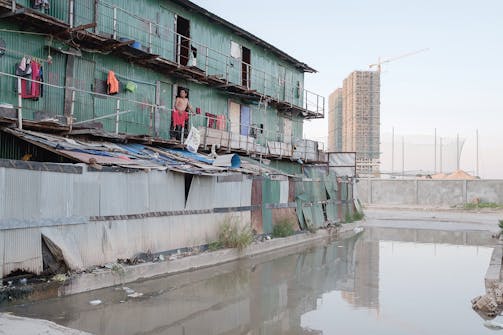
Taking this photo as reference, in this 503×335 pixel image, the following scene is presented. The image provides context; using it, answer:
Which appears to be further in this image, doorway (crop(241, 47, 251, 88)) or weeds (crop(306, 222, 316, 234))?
doorway (crop(241, 47, 251, 88))

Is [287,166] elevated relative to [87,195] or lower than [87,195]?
elevated

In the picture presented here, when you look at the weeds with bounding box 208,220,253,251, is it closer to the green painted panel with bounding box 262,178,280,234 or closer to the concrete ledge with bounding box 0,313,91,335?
the green painted panel with bounding box 262,178,280,234

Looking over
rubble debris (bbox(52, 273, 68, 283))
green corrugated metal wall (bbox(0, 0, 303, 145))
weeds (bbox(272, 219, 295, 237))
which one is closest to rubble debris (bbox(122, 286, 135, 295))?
rubble debris (bbox(52, 273, 68, 283))

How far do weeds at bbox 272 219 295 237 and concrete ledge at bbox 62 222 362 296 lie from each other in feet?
0.78

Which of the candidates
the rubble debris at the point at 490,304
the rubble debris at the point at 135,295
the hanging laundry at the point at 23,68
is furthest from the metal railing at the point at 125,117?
the rubble debris at the point at 490,304

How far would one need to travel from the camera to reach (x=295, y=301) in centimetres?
978

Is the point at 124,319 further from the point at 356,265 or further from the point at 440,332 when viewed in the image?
the point at 356,265

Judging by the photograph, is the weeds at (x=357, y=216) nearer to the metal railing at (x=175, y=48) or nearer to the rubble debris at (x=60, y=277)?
the metal railing at (x=175, y=48)

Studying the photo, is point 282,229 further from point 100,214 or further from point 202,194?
point 100,214

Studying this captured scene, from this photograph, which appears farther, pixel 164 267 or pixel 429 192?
pixel 429 192

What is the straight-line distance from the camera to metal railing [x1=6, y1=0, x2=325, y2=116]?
602 inches

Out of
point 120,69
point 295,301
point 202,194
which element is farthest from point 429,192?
point 295,301

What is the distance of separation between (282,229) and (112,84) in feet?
27.3

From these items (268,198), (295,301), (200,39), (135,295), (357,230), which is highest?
(200,39)
